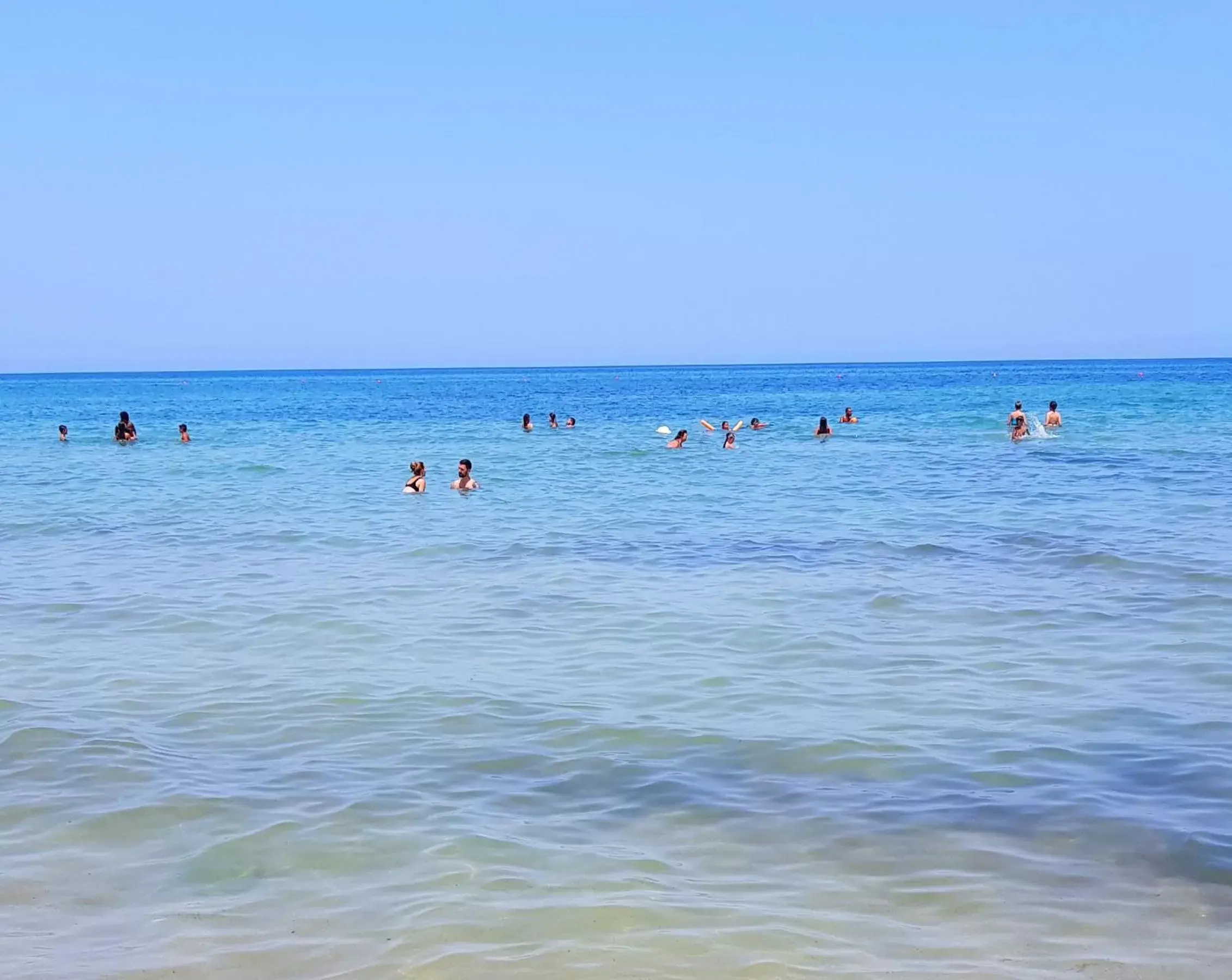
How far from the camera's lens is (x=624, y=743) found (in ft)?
25.7

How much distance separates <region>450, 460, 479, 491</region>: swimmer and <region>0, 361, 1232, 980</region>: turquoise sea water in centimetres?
409

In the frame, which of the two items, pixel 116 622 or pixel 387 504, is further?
pixel 387 504

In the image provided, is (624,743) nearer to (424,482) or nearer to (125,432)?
(424,482)

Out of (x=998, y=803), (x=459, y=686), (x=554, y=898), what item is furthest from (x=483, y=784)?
(x=998, y=803)

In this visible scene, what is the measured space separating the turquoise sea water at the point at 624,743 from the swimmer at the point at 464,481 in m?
4.09

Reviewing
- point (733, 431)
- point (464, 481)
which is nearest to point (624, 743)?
point (464, 481)

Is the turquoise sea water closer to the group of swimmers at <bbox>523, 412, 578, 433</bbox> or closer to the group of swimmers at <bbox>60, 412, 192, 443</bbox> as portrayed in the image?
the group of swimmers at <bbox>60, 412, 192, 443</bbox>

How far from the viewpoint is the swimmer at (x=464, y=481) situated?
939 inches

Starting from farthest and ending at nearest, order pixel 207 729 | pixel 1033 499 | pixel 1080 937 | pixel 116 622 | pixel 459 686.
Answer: pixel 1033 499, pixel 116 622, pixel 459 686, pixel 207 729, pixel 1080 937

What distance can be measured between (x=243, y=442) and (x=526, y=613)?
102ft

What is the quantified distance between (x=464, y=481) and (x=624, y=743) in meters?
16.5

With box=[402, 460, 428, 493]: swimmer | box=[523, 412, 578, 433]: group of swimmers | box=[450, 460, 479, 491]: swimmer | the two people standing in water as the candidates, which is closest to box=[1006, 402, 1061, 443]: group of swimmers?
box=[523, 412, 578, 433]: group of swimmers

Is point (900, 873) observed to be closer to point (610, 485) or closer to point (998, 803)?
point (998, 803)

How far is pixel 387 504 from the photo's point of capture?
71.7ft
